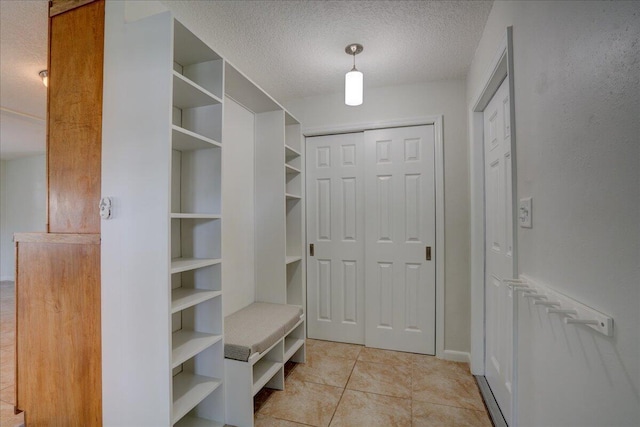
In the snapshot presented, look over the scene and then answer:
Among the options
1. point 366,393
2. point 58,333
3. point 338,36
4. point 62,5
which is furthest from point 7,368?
point 338,36

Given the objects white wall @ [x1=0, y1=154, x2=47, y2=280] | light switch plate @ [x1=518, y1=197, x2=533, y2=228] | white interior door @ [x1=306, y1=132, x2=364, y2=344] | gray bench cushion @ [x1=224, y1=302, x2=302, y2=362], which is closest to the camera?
light switch plate @ [x1=518, y1=197, x2=533, y2=228]

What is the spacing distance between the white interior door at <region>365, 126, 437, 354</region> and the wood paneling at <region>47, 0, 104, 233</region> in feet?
6.77

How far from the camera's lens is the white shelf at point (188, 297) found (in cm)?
137

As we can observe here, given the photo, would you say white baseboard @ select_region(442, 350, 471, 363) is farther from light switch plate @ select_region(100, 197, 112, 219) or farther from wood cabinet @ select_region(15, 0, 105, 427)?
light switch plate @ select_region(100, 197, 112, 219)

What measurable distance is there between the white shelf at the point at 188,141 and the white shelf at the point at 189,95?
20 centimetres

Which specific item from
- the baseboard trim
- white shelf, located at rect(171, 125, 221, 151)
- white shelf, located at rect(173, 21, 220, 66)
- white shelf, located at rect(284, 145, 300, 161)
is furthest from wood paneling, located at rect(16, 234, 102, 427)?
the baseboard trim

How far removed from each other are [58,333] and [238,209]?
50.0 inches

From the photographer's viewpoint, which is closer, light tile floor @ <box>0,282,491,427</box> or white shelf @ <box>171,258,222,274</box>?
white shelf @ <box>171,258,222,274</box>

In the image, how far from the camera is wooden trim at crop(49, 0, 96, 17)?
1555 mm

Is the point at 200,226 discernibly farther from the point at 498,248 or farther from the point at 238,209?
the point at 498,248

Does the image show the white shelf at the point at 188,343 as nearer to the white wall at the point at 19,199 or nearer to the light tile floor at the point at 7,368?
the light tile floor at the point at 7,368

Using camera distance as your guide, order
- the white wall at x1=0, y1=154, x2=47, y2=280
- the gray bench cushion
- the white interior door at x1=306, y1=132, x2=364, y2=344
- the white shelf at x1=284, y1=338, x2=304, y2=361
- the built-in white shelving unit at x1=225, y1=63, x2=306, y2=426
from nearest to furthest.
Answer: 1. the gray bench cushion
2. the white shelf at x1=284, y1=338, x2=304, y2=361
3. the built-in white shelving unit at x1=225, y1=63, x2=306, y2=426
4. the white interior door at x1=306, y1=132, x2=364, y2=344
5. the white wall at x1=0, y1=154, x2=47, y2=280

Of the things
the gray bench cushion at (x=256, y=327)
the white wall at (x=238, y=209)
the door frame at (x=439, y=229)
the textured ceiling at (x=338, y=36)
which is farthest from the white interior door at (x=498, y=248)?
the white wall at (x=238, y=209)

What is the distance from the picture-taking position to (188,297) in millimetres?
1516
